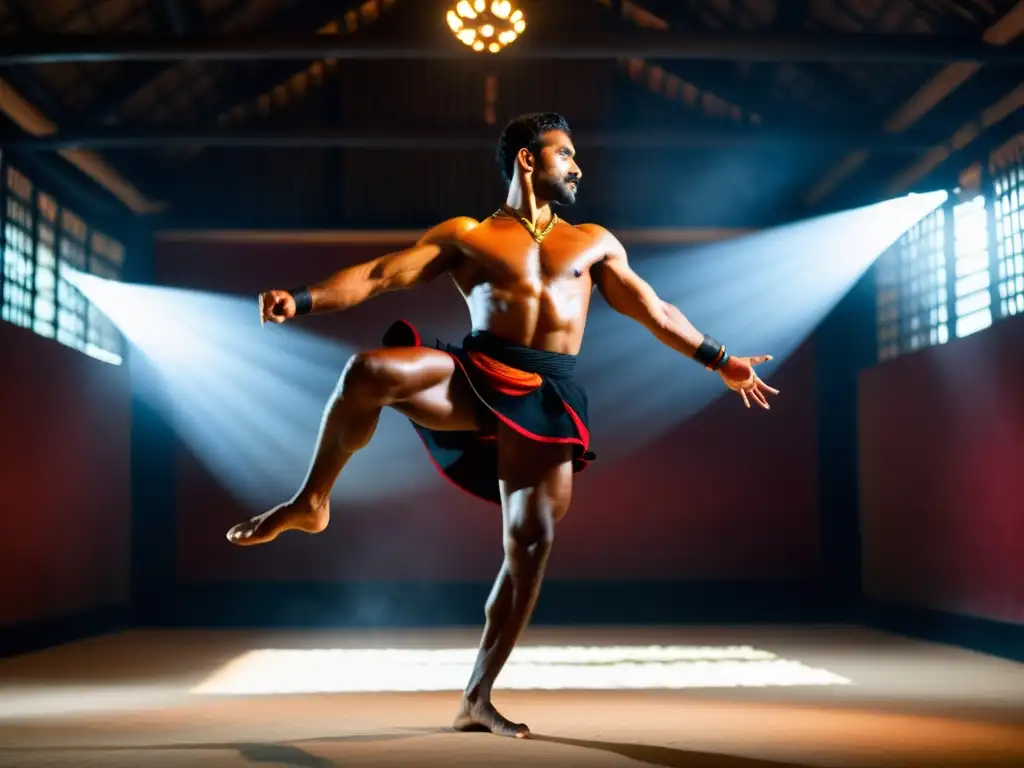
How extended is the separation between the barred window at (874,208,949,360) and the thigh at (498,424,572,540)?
179 inches

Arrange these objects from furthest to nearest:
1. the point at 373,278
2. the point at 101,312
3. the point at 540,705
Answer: the point at 101,312 < the point at 540,705 < the point at 373,278

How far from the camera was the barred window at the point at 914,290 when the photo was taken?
758 centimetres

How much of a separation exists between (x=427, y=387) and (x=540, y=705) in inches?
60.8

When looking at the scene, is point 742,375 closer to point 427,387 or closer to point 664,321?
point 664,321

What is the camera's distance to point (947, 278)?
291 inches

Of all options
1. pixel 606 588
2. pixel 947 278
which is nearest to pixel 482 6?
pixel 947 278

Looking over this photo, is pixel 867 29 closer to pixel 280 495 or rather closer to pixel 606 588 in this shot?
pixel 606 588

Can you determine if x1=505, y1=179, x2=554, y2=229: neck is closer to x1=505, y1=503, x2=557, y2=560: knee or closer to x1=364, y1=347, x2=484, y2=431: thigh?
x1=364, y1=347, x2=484, y2=431: thigh

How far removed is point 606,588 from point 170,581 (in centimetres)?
288

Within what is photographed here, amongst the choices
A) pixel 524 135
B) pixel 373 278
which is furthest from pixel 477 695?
pixel 524 135

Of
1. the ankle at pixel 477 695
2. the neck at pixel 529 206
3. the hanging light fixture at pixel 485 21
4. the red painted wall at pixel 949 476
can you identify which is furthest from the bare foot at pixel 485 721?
the red painted wall at pixel 949 476

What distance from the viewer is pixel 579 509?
8945 mm

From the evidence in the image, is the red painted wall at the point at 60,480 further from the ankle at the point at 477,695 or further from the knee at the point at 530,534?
the knee at the point at 530,534

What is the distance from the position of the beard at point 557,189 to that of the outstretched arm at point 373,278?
22 centimetres
